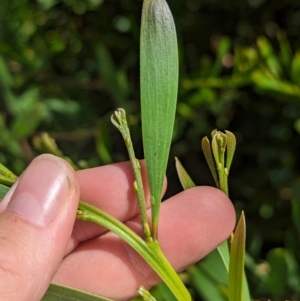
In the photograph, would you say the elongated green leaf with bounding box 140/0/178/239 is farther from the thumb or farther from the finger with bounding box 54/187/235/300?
the finger with bounding box 54/187/235/300

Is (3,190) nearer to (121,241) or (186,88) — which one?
(121,241)

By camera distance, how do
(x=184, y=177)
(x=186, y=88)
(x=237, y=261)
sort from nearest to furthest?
(x=237, y=261)
(x=184, y=177)
(x=186, y=88)

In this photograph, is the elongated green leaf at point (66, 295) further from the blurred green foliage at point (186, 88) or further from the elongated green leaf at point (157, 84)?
the blurred green foliage at point (186, 88)

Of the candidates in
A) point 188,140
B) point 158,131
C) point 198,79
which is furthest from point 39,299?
point 188,140

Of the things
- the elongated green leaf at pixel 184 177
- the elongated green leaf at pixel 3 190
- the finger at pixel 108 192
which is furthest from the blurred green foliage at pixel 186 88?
the elongated green leaf at pixel 3 190

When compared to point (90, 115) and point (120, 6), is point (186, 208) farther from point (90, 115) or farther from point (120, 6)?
point (120, 6)

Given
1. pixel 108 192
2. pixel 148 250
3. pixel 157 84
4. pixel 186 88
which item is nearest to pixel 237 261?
pixel 148 250
